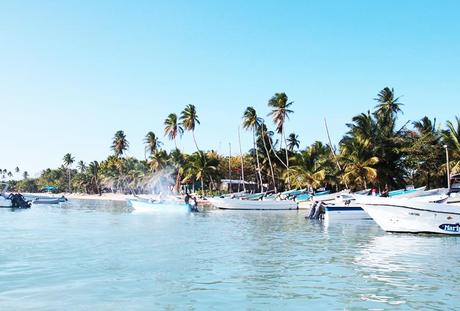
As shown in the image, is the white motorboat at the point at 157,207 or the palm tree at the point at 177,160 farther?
the palm tree at the point at 177,160

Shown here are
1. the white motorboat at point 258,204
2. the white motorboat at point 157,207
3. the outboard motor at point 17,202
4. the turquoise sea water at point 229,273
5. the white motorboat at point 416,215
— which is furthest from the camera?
the outboard motor at point 17,202

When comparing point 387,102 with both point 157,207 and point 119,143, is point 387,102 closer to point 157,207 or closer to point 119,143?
point 157,207

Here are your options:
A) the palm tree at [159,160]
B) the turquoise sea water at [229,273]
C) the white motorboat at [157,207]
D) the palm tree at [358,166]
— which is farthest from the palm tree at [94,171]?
the turquoise sea water at [229,273]

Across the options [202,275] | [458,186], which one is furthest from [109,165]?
[202,275]

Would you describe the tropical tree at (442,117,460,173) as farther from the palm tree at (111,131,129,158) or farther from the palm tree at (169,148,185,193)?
the palm tree at (111,131,129,158)

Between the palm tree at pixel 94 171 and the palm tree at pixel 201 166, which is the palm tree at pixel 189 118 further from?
the palm tree at pixel 94 171

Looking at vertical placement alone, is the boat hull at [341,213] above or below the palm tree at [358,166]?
below

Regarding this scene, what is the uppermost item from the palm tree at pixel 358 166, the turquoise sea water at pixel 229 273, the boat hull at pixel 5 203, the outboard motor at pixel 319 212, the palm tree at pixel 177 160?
the palm tree at pixel 177 160

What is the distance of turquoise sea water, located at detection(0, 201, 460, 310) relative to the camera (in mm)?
10445

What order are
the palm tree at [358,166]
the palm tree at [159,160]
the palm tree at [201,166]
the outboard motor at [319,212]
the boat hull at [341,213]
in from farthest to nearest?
1. the palm tree at [159,160]
2. the palm tree at [201,166]
3. the palm tree at [358,166]
4. the outboard motor at [319,212]
5. the boat hull at [341,213]

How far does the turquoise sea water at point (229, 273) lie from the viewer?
1045cm

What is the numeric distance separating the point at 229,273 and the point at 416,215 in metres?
12.7

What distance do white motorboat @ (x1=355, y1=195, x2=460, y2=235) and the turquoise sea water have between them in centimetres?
52

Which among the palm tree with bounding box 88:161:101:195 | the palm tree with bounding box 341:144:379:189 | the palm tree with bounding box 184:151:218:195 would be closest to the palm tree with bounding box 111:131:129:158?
the palm tree with bounding box 88:161:101:195
